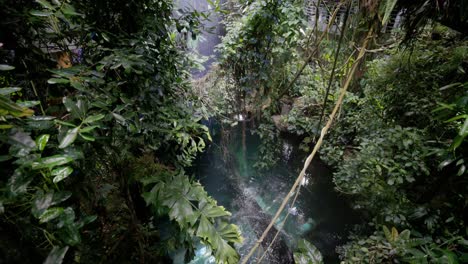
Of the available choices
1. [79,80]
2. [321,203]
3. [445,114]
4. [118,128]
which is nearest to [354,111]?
[321,203]

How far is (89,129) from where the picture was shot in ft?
2.24

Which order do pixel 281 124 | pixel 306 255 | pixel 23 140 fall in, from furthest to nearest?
1. pixel 281 124
2. pixel 306 255
3. pixel 23 140

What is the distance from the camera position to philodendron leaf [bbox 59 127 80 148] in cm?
64

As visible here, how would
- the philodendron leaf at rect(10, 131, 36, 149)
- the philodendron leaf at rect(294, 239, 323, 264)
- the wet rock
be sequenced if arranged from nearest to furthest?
the philodendron leaf at rect(10, 131, 36, 149) < the philodendron leaf at rect(294, 239, 323, 264) < the wet rock

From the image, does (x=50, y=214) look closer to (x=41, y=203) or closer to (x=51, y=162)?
(x=41, y=203)

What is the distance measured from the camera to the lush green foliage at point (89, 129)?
2.09 ft

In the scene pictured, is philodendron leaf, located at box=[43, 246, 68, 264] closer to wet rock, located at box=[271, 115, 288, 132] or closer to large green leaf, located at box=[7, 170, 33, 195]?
large green leaf, located at box=[7, 170, 33, 195]

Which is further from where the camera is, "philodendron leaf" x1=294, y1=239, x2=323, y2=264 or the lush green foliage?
"philodendron leaf" x1=294, y1=239, x2=323, y2=264

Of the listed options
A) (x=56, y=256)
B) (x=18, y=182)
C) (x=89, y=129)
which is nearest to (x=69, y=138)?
(x=89, y=129)

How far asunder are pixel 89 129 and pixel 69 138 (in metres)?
0.06

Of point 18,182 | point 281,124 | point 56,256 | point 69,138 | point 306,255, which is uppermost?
point 69,138

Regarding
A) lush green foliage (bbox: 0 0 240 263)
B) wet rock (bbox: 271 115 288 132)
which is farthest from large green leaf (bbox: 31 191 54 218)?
wet rock (bbox: 271 115 288 132)

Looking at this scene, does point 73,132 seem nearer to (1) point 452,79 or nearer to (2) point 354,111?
(1) point 452,79

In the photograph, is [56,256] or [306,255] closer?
[56,256]
